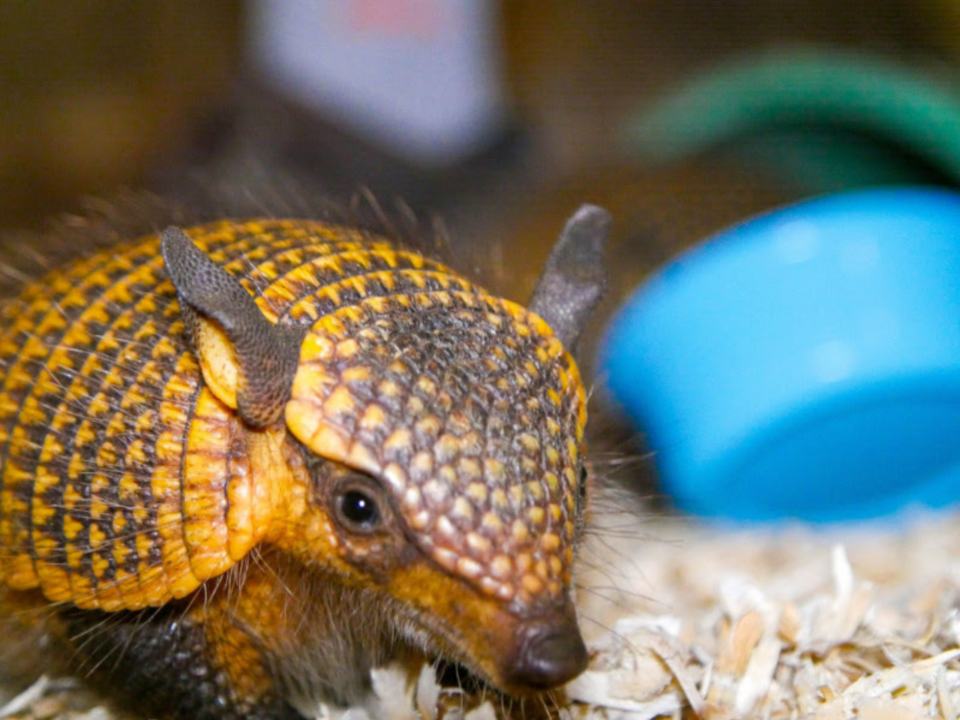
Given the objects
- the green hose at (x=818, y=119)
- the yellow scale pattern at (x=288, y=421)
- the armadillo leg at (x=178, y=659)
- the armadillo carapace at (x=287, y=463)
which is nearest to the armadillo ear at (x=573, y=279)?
the armadillo carapace at (x=287, y=463)

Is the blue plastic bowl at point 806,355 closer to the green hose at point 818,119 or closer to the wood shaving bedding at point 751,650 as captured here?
the wood shaving bedding at point 751,650

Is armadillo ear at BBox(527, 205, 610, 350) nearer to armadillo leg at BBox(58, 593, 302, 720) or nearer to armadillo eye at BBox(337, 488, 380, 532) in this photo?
armadillo eye at BBox(337, 488, 380, 532)

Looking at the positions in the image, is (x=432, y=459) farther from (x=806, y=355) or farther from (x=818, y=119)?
(x=818, y=119)

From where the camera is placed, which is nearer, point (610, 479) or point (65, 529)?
point (65, 529)

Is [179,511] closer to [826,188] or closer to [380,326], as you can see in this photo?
[380,326]

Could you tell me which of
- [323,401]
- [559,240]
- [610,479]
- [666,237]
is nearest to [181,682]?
[323,401]

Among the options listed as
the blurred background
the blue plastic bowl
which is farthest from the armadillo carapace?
the blurred background
